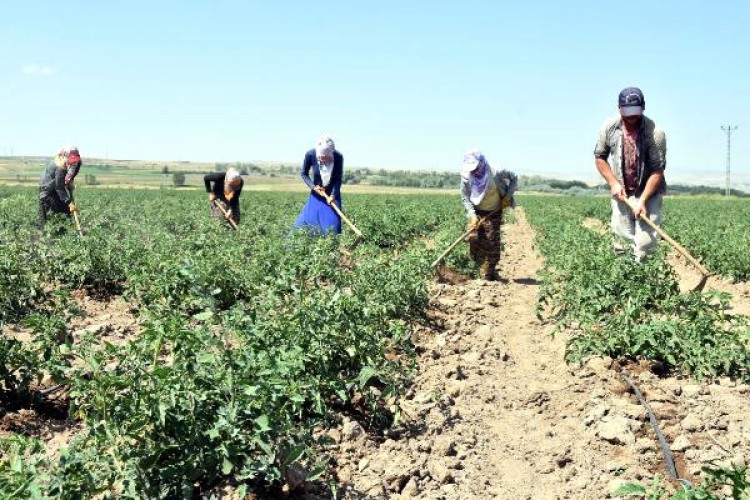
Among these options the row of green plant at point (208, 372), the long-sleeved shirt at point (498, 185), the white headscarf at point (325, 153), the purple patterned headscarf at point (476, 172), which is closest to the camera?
the row of green plant at point (208, 372)

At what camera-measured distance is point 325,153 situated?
30.7ft

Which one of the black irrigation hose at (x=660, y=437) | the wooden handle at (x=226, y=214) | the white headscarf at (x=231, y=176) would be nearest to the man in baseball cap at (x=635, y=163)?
the black irrigation hose at (x=660, y=437)

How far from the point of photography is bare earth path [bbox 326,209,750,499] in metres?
3.55

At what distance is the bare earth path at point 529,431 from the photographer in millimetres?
3549

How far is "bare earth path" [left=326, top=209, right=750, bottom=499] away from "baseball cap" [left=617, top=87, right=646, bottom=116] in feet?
6.78

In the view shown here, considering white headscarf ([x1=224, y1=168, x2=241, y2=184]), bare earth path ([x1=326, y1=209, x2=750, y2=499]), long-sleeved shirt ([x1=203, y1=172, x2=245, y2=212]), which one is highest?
white headscarf ([x1=224, y1=168, x2=241, y2=184])

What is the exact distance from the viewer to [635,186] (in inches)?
262

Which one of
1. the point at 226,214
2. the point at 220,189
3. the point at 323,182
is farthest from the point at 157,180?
the point at 323,182

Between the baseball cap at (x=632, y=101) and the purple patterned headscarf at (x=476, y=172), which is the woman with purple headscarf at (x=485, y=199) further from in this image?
the baseball cap at (x=632, y=101)

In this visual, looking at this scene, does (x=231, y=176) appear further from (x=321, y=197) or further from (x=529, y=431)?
(x=529, y=431)

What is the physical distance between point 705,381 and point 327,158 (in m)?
5.75

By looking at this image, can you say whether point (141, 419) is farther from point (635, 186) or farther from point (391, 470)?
point (635, 186)

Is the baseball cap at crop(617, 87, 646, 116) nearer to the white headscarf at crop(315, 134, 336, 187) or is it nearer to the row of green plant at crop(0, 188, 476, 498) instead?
Answer: the row of green plant at crop(0, 188, 476, 498)

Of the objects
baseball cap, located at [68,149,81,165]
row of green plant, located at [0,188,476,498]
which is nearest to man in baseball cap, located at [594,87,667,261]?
row of green plant, located at [0,188,476,498]
